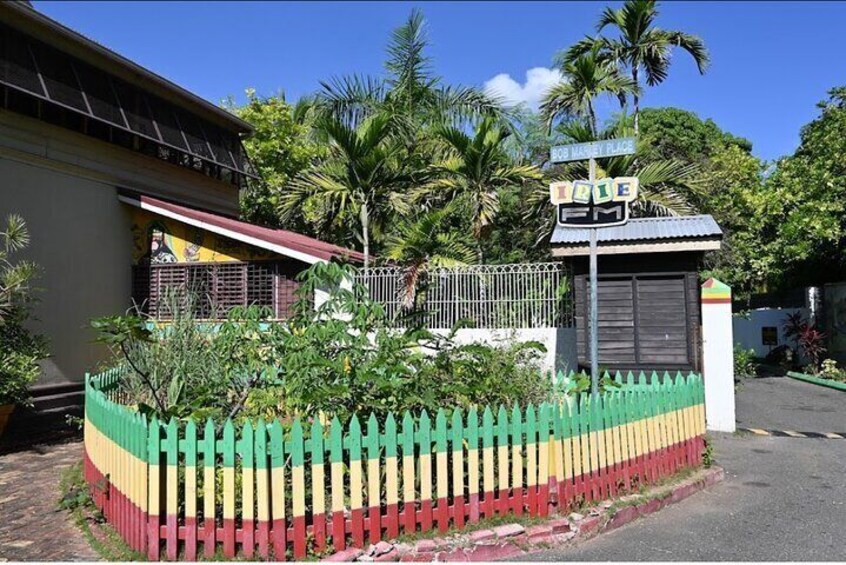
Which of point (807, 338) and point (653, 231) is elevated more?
point (653, 231)

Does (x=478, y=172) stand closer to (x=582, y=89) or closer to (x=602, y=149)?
(x=582, y=89)

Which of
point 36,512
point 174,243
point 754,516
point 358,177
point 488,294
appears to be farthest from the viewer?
point 358,177

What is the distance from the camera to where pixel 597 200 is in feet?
19.0

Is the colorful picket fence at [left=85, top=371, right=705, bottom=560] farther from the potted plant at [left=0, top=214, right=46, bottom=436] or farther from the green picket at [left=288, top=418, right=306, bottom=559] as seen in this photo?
the potted plant at [left=0, top=214, right=46, bottom=436]

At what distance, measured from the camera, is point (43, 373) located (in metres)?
10.4

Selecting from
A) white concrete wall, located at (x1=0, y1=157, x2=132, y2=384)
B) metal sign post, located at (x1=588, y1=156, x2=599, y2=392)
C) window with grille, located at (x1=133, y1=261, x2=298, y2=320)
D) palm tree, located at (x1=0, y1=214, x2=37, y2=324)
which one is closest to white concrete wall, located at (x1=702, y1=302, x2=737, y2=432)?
metal sign post, located at (x1=588, y1=156, x2=599, y2=392)

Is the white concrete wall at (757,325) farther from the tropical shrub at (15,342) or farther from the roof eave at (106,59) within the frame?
the tropical shrub at (15,342)

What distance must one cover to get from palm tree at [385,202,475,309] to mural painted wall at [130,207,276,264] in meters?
3.17

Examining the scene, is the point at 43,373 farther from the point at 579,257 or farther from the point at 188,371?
the point at 579,257

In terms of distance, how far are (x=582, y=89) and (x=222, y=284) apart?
8.72 m

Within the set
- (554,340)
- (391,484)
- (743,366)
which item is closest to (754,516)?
(391,484)

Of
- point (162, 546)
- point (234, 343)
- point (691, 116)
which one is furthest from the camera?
point (691, 116)

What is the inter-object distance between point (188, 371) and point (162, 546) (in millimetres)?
2256

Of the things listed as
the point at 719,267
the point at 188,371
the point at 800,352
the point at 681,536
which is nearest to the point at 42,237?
the point at 188,371
